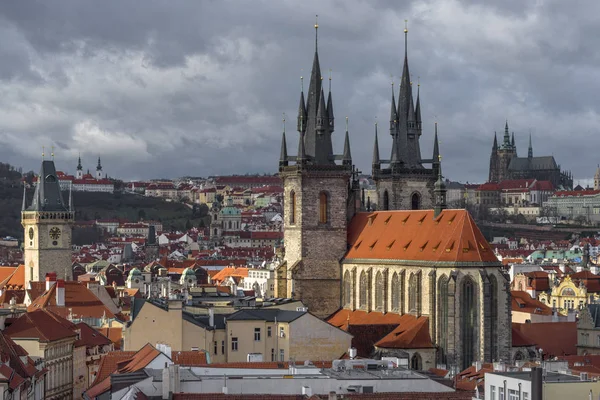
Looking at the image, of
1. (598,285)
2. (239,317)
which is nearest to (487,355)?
(239,317)

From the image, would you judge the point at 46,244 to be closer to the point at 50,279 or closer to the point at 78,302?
the point at 50,279

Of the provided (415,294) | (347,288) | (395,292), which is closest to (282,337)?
(415,294)

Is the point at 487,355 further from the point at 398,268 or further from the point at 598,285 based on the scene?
the point at 598,285

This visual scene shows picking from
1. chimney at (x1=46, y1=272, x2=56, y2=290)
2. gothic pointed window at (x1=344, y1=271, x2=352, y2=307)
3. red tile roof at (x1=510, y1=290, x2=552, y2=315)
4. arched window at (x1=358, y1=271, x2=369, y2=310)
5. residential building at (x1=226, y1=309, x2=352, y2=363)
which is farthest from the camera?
chimney at (x1=46, y1=272, x2=56, y2=290)

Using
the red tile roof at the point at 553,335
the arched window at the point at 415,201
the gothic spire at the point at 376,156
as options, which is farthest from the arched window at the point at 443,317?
the gothic spire at the point at 376,156

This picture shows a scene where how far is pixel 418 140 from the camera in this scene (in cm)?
9888

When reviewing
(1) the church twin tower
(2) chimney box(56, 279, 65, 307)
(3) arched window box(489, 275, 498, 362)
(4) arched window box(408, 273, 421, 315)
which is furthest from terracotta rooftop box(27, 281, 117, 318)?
(3) arched window box(489, 275, 498, 362)

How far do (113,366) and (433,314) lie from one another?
25.0 m

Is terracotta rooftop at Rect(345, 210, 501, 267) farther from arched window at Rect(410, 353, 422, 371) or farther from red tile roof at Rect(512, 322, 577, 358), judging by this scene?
red tile roof at Rect(512, 322, 577, 358)

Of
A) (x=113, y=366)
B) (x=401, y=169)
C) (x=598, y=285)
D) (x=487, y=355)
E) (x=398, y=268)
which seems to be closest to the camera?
(x=113, y=366)

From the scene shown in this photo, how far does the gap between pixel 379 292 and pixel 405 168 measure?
14042 mm

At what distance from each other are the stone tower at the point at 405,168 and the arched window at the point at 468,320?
1992 centimetres

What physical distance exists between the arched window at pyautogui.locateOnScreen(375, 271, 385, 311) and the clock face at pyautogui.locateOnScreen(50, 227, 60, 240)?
44.2 m

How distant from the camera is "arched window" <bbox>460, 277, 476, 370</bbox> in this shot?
76.6 metres
